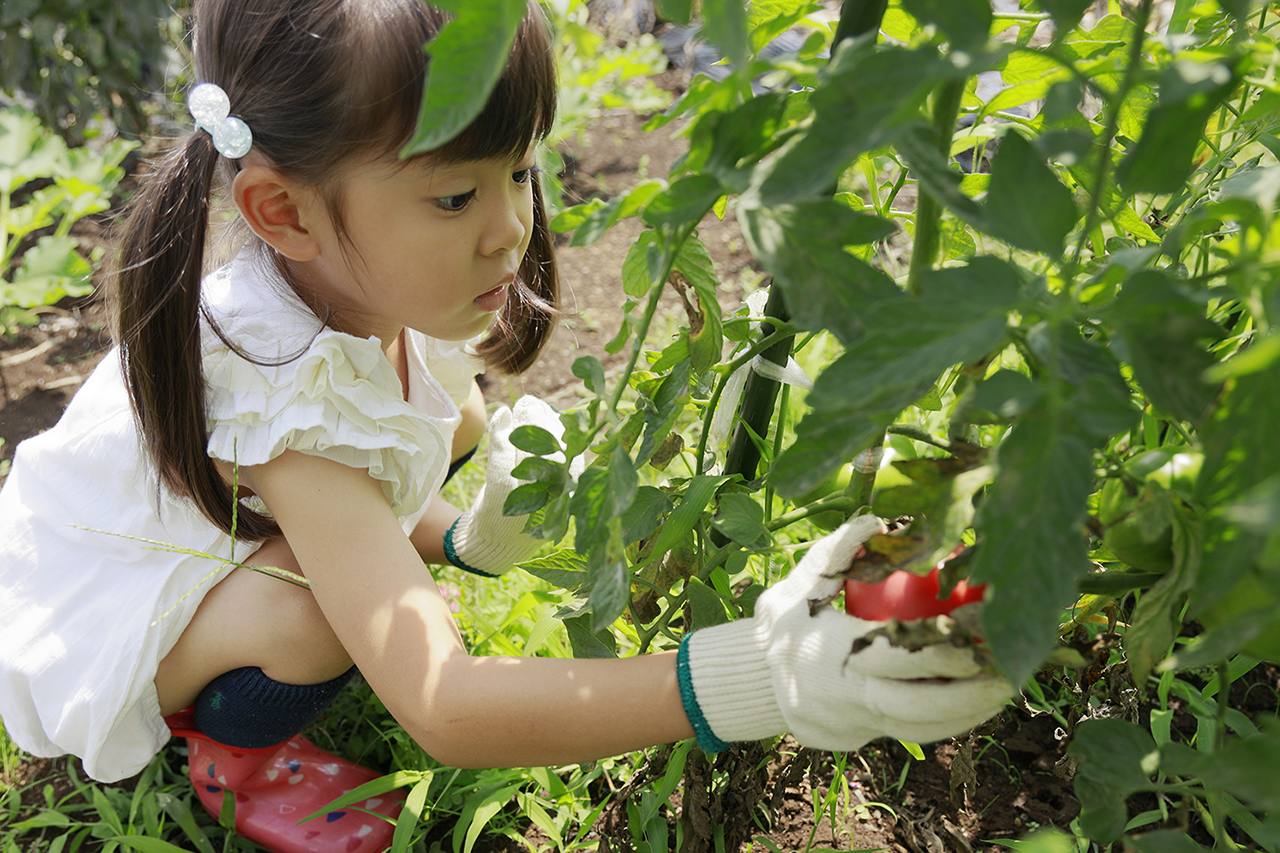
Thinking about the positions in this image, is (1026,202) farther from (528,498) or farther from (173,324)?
(173,324)

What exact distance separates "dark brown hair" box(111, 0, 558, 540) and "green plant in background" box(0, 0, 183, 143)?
1.80 metres

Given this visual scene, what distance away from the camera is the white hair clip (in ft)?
3.34

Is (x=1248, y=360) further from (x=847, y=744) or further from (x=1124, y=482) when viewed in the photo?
(x=847, y=744)

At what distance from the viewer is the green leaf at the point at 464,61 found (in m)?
0.40

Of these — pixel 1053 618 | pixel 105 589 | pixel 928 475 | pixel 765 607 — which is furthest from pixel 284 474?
pixel 1053 618

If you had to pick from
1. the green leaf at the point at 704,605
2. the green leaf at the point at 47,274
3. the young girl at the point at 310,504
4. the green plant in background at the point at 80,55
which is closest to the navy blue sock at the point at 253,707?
the young girl at the point at 310,504

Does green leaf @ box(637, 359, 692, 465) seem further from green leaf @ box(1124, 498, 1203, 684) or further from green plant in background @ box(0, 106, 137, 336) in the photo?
green plant in background @ box(0, 106, 137, 336)

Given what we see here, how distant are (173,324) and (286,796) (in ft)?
2.06

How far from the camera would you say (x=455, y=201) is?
3.28 feet

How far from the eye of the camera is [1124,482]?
573 mm

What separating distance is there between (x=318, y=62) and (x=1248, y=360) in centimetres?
88

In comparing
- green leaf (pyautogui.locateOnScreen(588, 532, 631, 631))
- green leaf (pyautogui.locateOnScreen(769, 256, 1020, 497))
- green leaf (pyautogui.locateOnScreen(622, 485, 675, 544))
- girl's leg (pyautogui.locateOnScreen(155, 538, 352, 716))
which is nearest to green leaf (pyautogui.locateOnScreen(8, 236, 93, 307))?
girl's leg (pyautogui.locateOnScreen(155, 538, 352, 716))

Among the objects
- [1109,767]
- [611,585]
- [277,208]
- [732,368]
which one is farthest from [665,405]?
[277,208]

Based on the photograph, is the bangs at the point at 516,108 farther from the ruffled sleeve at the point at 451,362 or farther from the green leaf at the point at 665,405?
the ruffled sleeve at the point at 451,362
